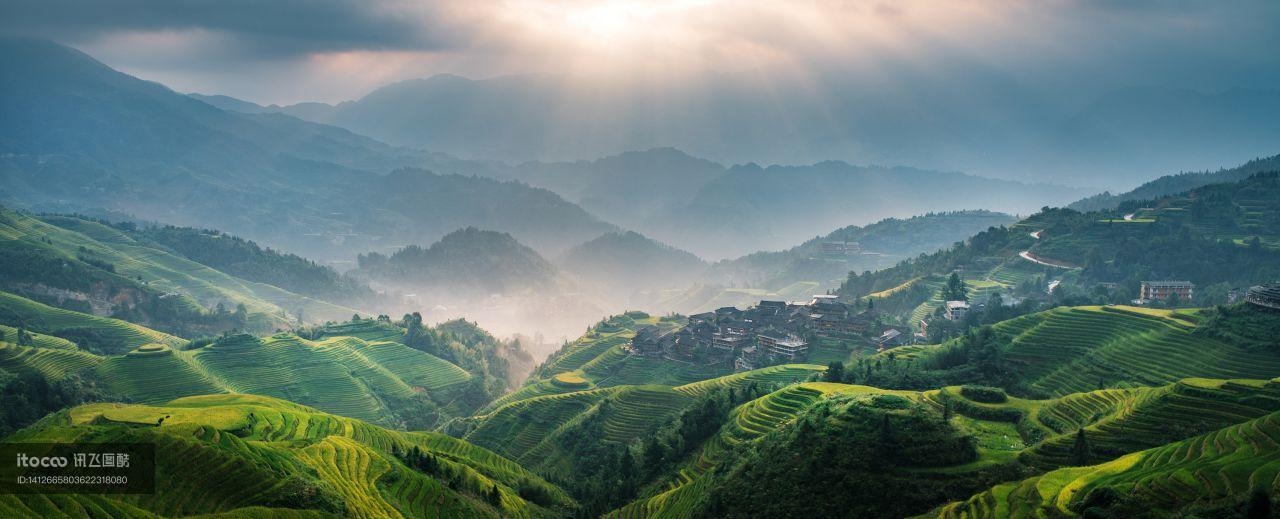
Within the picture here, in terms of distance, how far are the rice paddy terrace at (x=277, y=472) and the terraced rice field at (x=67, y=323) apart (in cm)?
3913

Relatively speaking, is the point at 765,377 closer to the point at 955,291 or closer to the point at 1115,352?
the point at 1115,352

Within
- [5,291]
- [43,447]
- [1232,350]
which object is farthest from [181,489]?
[5,291]

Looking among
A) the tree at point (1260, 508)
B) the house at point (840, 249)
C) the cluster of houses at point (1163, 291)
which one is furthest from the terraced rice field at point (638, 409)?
the house at point (840, 249)

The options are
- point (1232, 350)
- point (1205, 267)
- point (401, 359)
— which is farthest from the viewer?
point (401, 359)

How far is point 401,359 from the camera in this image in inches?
3334

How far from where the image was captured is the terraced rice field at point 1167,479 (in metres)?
19.3

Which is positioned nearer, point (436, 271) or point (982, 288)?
point (982, 288)

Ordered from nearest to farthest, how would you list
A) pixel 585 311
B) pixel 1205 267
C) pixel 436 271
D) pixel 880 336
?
1. pixel 880 336
2. pixel 1205 267
3. pixel 585 311
4. pixel 436 271

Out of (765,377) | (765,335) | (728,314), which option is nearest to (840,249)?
(728,314)

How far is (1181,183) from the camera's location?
118688mm

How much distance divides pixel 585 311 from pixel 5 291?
95.8 meters

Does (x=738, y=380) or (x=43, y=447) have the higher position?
(x=43, y=447)

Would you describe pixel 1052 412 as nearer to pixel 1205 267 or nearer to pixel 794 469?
pixel 794 469

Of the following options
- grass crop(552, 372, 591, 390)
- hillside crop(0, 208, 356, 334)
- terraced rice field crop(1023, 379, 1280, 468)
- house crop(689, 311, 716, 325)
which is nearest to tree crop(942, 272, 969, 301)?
house crop(689, 311, 716, 325)
